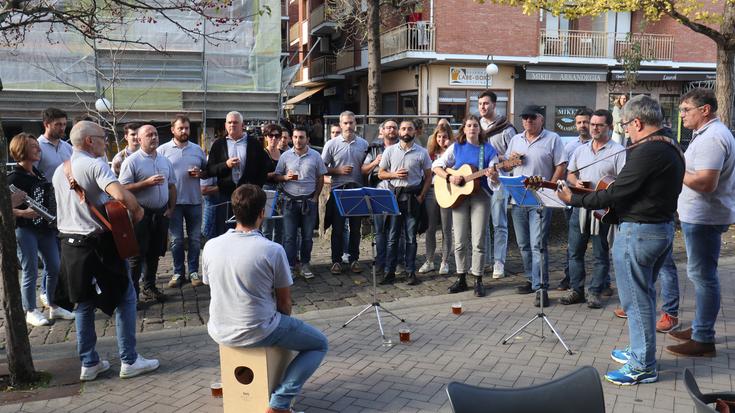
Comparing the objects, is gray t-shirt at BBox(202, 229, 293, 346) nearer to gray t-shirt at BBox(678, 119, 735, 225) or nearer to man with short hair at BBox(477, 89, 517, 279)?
gray t-shirt at BBox(678, 119, 735, 225)

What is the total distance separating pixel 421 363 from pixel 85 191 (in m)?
2.99

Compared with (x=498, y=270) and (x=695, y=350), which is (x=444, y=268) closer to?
(x=498, y=270)

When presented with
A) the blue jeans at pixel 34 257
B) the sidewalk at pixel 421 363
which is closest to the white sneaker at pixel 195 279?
the sidewalk at pixel 421 363

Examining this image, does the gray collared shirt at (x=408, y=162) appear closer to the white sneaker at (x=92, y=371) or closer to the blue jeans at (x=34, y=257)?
the blue jeans at (x=34, y=257)

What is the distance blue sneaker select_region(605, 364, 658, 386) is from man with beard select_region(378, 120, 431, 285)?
3.30m

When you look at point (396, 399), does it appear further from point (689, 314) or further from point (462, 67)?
point (462, 67)

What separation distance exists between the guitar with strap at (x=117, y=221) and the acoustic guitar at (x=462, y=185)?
377 cm

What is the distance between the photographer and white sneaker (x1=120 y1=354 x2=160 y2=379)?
497 centimetres

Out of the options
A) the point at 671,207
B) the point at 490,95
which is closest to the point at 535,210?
the point at 490,95

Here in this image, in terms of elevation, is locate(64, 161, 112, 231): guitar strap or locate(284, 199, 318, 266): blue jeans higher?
locate(64, 161, 112, 231): guitar strap

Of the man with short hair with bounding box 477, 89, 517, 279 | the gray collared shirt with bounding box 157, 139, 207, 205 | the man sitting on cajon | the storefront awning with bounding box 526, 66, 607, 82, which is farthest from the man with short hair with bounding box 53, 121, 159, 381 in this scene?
the storefront awning with bounding box 526, 66, 607, 82

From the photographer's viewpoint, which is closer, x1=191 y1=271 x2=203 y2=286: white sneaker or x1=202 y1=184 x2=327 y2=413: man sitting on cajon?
x1=202 y1=184 x2=327 y2=413: man sitting on cajon

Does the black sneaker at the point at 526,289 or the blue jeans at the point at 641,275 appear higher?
the blue jeans at the point at 641,275

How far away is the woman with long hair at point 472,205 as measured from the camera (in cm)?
724
